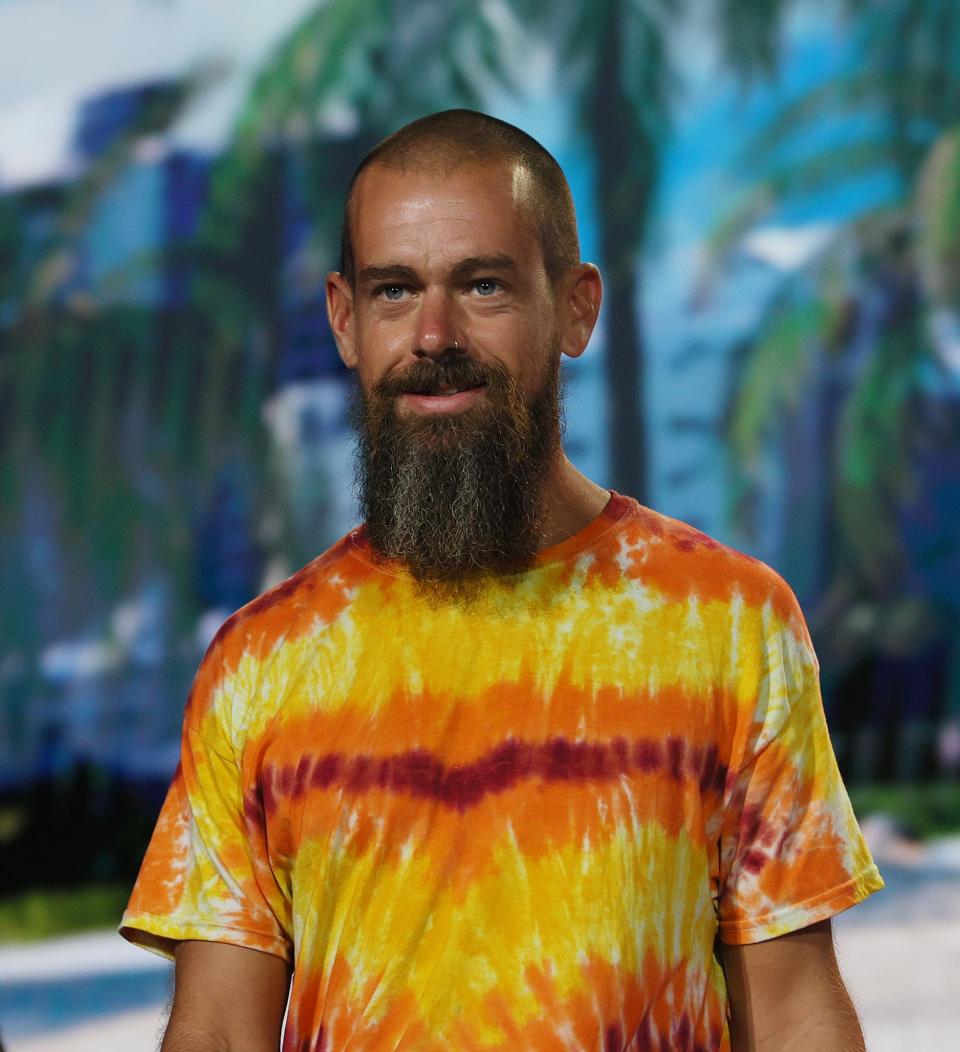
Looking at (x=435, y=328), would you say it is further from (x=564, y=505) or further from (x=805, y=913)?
(x=805, y=913)

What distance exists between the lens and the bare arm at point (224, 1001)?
1.55m

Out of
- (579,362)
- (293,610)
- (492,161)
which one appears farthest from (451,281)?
(579,362)

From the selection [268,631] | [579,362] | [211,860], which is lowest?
[211,860]

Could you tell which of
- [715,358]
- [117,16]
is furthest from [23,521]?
[715,358]

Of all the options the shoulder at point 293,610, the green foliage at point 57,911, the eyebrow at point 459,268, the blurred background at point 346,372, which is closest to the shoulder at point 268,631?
the shoulder at point 293,610

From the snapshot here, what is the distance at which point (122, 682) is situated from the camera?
16.0 ft

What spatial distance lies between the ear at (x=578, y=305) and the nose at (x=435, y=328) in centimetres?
16

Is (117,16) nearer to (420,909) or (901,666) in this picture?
(901,666)

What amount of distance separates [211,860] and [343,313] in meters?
Result: 0.60

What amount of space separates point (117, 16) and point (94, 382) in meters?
1.14

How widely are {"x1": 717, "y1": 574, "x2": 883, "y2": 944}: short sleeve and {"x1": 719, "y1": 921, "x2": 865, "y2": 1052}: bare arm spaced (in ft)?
0.08

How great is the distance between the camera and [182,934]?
1.57 metres

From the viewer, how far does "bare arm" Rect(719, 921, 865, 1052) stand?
152 centimetres

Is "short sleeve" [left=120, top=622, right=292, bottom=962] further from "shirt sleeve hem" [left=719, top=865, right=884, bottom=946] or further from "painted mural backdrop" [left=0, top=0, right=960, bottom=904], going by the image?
"painted mural backdrop" [left=0, top=0, right=960, bottom=904]
